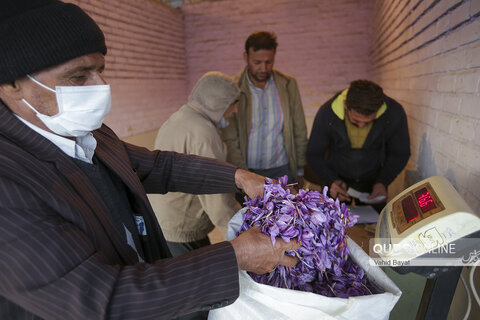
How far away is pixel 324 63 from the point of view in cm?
605

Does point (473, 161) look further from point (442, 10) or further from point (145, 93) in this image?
point (145, 93)

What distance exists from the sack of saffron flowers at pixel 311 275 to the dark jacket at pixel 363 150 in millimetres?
1481

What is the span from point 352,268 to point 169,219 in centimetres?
130

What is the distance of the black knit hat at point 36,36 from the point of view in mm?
794

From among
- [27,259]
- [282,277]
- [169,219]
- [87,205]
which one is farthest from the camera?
[169,219]

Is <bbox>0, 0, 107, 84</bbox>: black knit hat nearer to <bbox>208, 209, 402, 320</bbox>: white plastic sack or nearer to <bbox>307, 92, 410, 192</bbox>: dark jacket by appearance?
<bbox>208, 209, 402, 320</bbox>: white plastic sack

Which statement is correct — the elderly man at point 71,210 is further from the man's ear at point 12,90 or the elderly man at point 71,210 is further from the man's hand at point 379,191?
the man's hand at point 379,191

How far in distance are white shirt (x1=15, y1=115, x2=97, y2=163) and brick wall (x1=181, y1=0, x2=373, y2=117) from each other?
18.5 feet

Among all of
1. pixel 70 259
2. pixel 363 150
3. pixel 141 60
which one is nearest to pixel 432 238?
pixel 70 259

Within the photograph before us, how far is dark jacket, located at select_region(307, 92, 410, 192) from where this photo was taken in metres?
2.34

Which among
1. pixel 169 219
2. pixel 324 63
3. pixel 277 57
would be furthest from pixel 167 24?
pixel 169 219

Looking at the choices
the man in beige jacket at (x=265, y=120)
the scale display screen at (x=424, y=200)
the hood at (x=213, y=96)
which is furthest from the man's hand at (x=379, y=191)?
the scale display screen at (x=424, y=200)

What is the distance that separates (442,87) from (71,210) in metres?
1.99

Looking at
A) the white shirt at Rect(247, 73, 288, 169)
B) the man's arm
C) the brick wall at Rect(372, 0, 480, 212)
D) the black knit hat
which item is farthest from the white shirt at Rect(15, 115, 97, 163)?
the white shirt at Rect(247, 73, 288, 169)
